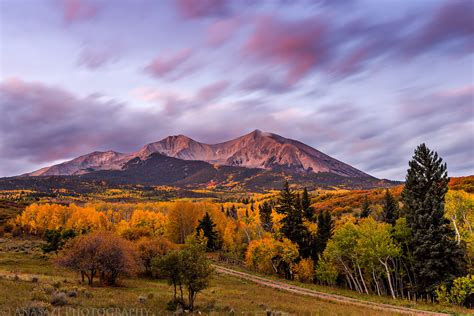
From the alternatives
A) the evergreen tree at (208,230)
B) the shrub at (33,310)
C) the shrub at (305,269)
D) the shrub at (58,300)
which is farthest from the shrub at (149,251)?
the evergreen tree at (208,230)

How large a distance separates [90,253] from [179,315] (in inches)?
783

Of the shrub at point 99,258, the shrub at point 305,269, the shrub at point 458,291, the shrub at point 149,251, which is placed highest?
the shrub at point 99,258

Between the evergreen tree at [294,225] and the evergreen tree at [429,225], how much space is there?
21917 mm

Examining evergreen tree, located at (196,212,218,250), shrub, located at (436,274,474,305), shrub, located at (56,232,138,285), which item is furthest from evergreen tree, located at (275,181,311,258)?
shrub, located at (56,232,138,285)

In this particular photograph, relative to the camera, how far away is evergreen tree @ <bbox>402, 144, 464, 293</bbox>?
144ft

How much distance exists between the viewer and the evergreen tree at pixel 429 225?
43.8 metres

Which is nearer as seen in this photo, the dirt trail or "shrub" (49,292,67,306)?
"shrub" (49,292,67,306)

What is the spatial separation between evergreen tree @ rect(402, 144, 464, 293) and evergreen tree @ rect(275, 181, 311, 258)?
21.9 metres

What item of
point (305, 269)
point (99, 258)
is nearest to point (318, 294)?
point (305, 269)

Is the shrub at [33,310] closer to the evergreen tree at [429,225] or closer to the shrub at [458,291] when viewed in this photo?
the shrub at [458,291]

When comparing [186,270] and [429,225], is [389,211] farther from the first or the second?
[186,270]

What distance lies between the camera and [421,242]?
45.8 metres

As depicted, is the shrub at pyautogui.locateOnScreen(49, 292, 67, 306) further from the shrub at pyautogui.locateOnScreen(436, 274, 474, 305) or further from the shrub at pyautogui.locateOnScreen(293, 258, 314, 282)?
the shrub at pyautogui.locateOnScreen(293, 258, 314, 282)

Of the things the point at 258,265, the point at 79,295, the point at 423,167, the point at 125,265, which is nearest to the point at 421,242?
the point at 423,167
